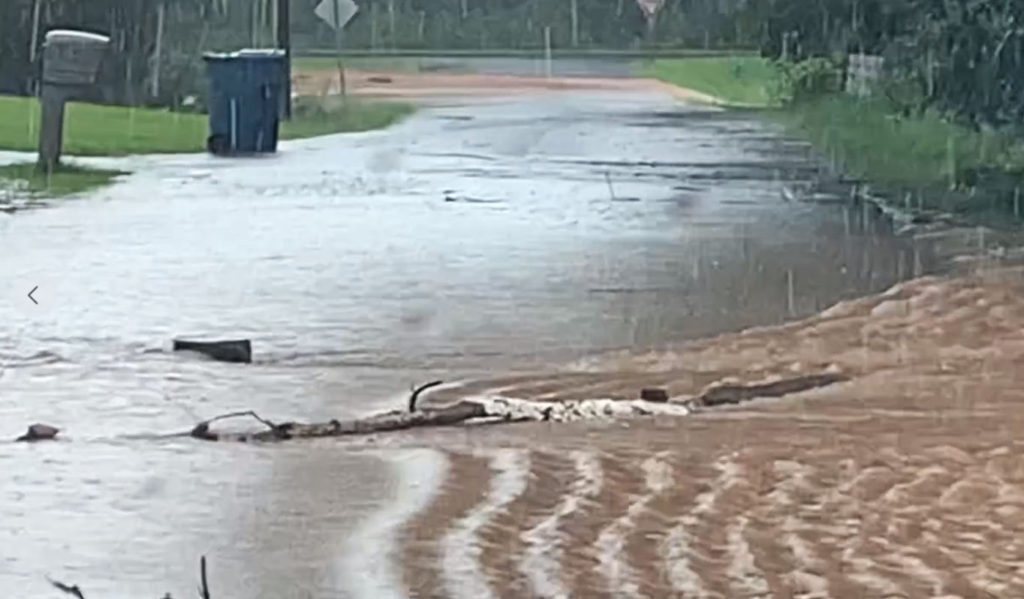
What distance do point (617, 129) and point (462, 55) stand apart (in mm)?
35286

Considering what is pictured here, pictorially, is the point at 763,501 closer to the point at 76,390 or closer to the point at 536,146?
the point at 76,390

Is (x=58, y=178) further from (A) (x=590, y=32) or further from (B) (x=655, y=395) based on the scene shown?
(A) (x=590, y=32)

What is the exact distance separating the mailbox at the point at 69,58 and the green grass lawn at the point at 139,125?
2024mm

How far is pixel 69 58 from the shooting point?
2580cm

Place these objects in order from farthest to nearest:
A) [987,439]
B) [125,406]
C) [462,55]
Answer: [462,55] → [125,406] → [987,439]

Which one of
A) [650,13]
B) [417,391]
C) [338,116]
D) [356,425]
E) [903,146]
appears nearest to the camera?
[356,425]

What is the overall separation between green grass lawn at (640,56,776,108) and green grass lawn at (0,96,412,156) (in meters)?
8.28

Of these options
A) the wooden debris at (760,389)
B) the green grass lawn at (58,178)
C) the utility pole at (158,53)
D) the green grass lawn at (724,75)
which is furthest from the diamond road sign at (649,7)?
the wooden debris at (760,389)

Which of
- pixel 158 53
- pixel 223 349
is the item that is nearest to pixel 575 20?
pixel 158 53

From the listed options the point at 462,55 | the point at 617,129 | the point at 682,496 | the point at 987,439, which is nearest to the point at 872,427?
the point at 987,439

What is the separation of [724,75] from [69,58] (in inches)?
1216

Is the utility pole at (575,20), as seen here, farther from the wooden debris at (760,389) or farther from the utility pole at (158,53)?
the wooden debris at (760,389)

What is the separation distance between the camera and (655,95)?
4594 cm

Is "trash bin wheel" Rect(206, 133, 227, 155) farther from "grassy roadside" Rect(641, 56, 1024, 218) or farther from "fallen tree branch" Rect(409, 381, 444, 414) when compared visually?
"fallen tree branch" Rect(409, 381, 444, 414)
